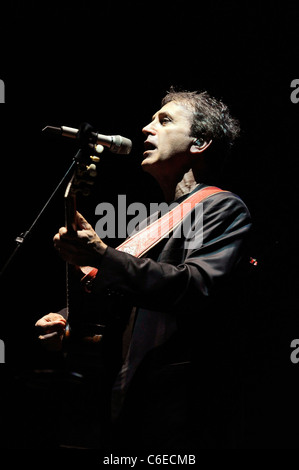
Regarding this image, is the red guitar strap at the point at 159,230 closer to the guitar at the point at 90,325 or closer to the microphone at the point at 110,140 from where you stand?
the guitar at the point at 90,325

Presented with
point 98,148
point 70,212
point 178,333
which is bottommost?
point 178,333

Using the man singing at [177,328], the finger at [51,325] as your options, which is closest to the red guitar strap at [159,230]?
the man singing at [177,328]

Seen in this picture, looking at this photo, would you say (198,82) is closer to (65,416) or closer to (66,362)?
(66,362)

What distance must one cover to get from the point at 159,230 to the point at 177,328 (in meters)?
0.49

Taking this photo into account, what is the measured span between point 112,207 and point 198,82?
1.18 meters

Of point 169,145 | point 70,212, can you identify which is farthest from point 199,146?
point 70,212

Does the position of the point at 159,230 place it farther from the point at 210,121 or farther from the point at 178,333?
the point at 210,121

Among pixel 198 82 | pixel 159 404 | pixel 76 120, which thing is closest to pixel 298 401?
pixel 159 404

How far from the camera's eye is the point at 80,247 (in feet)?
5.32

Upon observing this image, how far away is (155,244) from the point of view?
203cm

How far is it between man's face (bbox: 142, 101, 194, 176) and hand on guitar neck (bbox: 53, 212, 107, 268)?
893 mm

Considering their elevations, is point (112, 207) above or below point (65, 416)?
above

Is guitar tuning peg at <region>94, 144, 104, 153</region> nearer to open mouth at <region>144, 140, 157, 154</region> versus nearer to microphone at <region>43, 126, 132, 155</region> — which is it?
microphone at <region>43, 126, 132, 155</region>

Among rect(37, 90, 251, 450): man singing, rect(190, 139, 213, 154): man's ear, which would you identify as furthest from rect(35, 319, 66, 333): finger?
rect(190, 139, 213, 154): man's ear
